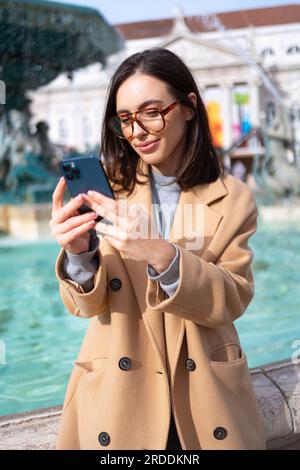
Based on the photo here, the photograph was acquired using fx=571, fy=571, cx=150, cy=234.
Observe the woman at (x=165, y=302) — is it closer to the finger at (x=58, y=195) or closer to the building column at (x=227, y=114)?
the finger at (x=58, y=195)

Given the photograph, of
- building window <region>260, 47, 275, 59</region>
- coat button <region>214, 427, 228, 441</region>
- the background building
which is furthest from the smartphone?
building window <region>260, 47, 275, 59</region>

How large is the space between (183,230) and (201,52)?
1190 inches

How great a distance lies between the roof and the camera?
24947mm

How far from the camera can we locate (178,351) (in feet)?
3.96

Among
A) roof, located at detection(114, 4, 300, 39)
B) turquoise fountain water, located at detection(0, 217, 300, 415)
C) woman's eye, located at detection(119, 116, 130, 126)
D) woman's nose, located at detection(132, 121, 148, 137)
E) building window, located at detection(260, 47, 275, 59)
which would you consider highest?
roof, located at detection(114, 4, 300, 39)

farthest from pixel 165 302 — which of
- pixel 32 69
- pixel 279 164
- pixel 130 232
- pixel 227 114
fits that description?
pixel 227 114

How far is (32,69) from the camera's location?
13.4 metres

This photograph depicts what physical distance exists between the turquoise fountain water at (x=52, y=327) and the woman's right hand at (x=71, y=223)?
1.59 metres

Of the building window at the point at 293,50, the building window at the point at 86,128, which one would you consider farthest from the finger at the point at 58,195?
the building window at the point at 86,128

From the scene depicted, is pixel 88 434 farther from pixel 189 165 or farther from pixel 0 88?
pixel 0 88

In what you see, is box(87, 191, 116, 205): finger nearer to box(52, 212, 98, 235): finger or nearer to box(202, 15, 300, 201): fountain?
box(52, 212, 98, 235): finger

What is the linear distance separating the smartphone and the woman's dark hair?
0.26m
